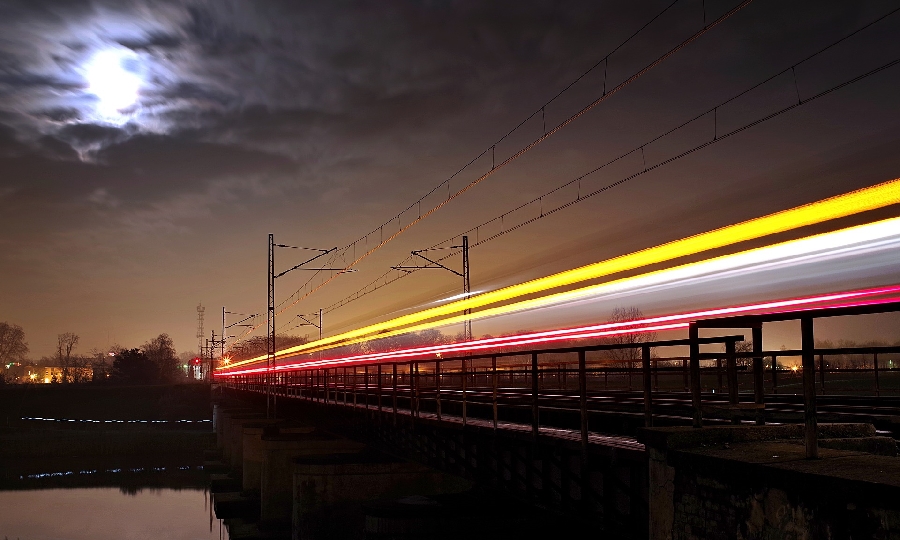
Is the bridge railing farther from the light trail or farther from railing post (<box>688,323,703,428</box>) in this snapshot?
the light trail

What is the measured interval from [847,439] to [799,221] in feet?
25.5

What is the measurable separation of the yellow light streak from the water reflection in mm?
22854

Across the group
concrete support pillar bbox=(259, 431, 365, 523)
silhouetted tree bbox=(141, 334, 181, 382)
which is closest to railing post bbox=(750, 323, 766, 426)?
concrete support pillar bbox=(259, 431, 365, 523)

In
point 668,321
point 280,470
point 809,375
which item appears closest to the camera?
point 809,375

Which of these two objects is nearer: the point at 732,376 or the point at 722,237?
the point at 732,376

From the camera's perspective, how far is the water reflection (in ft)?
141

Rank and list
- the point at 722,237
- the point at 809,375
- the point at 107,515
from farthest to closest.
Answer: the point at 107,515, the point at 722,237, the point at 809,375

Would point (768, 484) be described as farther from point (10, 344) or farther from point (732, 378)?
point (10, 344)

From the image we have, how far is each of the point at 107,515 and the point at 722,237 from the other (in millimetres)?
42495

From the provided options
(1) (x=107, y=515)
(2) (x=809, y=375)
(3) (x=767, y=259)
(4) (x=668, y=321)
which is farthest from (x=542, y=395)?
(1) (x=107, y=515)

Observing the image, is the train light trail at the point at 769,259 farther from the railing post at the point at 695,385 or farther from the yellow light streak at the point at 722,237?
the railing post at the point at 695,385

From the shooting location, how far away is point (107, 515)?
1902 inches

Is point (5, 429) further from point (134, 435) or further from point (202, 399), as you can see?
point (202, 399)

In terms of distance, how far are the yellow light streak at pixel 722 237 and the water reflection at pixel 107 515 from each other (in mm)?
22854
